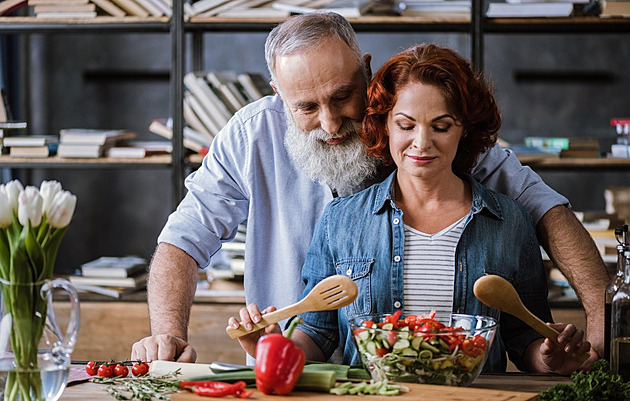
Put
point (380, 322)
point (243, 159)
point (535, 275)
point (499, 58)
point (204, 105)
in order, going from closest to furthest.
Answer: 1. point (380, 322)
2. point (535, 275)
3. point (243, 159)
4. point (204, 105)
5. point (499, 58)

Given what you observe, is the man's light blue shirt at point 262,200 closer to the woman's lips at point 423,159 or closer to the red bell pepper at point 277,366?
the woman's lips at point 423,159

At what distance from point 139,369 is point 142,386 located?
3.5 inches

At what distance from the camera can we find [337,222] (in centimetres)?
181

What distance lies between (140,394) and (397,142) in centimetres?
72

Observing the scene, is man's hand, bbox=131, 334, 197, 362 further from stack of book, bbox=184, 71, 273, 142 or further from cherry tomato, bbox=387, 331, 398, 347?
stack of book, bbox=184, 71, 273, 142

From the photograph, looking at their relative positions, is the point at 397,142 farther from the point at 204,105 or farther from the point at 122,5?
the point at 122,5

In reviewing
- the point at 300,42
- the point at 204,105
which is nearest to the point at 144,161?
the point at 204,105

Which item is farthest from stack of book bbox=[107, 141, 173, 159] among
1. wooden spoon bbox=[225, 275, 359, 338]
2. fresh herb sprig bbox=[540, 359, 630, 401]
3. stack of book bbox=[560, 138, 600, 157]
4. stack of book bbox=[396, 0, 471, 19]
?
fresh herb sprig bbox=[540, 359, 630, 401]

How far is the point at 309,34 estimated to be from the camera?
192cm

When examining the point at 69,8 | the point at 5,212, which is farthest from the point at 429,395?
the point at 69,8

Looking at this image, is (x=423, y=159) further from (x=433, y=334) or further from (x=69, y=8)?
(x=69, y=8)

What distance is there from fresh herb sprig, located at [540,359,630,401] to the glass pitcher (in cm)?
73

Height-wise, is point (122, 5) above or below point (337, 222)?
above

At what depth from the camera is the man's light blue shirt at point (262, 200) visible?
2.13 meters
